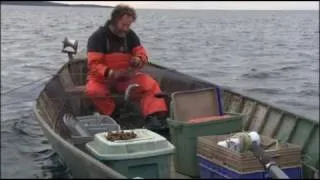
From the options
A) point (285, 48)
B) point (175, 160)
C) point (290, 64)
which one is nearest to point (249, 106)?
point (175, 160)

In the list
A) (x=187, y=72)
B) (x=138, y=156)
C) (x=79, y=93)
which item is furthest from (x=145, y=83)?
(x=187, y=72)

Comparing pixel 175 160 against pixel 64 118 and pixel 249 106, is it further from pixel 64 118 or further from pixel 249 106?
pixel 64 118

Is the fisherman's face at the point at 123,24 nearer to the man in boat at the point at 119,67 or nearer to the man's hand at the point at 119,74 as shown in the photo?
the man in boat at the point at 119,67

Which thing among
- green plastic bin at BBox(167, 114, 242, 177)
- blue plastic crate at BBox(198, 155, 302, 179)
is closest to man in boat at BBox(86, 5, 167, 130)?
green plastic bin at BBox(167, 114, 242, 177)

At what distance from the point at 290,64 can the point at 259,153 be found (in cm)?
1797

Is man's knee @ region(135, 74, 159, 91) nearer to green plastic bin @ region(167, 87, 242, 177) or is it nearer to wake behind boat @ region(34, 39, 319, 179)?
wake behind boat @ region(34, 39, 319, 179)

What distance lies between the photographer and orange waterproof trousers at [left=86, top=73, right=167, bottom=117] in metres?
8.58

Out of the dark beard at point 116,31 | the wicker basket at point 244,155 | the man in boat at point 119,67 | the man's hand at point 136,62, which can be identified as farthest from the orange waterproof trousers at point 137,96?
the wicker basket at point 244,155

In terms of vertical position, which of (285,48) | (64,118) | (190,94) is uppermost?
(190,94)

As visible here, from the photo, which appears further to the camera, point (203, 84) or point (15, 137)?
point (15, 137)

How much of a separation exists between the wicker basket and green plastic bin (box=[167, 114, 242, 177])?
18 centimetres

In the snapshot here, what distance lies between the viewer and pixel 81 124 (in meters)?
8.30

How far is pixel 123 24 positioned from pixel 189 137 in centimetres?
242

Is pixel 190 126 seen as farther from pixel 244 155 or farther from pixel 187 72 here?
pixel 187 72
